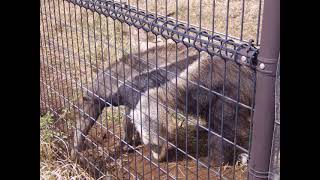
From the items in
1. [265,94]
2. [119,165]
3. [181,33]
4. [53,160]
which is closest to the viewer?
[265,94]

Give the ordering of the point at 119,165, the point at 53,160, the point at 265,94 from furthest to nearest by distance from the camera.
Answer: the point at 53,160
the point at 119,165
the point at 265,94

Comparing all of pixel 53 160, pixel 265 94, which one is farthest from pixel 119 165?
pixel 265 94

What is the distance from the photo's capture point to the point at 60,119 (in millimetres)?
4262

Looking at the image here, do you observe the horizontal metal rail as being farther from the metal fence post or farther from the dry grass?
the dry grass

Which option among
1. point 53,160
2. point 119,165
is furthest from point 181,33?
point 53,160

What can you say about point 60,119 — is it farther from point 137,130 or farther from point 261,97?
point 261,97

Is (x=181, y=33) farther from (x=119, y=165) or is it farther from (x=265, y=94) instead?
(x=119, y=165)

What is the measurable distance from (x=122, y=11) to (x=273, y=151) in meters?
1.36

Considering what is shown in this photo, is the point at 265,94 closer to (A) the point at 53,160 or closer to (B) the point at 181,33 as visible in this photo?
(B) the point at 181,33

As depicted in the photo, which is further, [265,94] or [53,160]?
[53,160]

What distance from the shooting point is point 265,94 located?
176 centimetres

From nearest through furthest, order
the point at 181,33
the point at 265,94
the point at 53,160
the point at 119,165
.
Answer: the point at 265,94
the point at 181,33
the point at 119,165
the point at 53,160

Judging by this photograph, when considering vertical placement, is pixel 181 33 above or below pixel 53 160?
above
